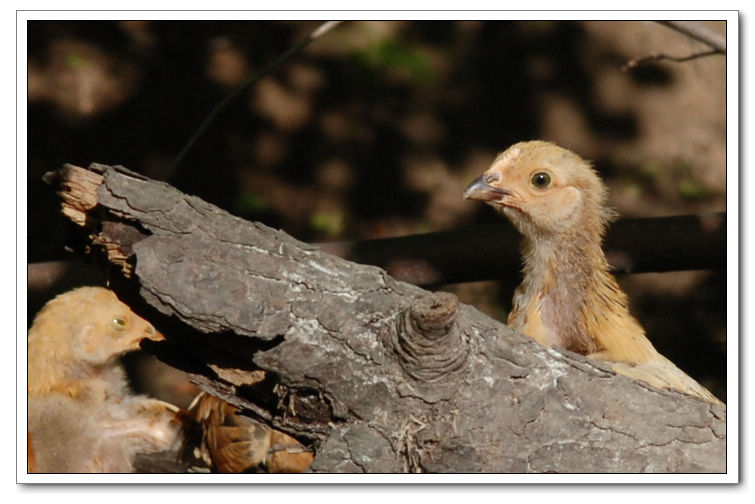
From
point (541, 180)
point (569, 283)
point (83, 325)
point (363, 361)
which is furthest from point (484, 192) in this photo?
point (83, 325)

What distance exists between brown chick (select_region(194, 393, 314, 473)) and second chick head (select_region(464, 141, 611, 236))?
1659mm

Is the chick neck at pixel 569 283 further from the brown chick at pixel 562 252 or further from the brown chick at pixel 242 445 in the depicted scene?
the brown chick at pixel 242 445

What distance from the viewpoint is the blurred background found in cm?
893

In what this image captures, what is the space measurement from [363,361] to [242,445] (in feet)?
7.03

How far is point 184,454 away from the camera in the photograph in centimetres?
606

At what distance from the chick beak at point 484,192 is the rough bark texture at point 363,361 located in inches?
59.9

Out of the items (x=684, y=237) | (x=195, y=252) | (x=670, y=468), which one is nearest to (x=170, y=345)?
(x=195, y=252)

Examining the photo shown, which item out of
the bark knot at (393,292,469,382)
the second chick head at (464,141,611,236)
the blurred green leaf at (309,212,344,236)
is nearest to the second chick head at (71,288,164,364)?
Answer: the second chick head at (464,141,611,236)

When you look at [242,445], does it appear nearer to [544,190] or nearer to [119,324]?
[119,324]

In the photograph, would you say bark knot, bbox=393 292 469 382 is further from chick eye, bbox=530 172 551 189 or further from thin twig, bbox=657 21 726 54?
thin twig, bbox=657 21 726 54

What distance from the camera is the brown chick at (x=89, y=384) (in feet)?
19.0

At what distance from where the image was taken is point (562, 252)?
512cm

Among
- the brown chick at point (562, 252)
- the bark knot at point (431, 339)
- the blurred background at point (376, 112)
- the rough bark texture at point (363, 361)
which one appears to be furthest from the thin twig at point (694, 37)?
the blurred background at point (376, 112)
